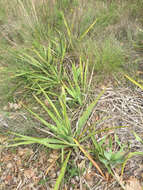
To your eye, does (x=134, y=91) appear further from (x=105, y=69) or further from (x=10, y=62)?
(x=10, y=62)

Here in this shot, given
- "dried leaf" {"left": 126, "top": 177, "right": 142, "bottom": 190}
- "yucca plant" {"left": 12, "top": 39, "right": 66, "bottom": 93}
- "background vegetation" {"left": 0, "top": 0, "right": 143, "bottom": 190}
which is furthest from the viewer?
"yucca plant" {"left": 12, "top": 39, "right": 66, "bottom": 93}

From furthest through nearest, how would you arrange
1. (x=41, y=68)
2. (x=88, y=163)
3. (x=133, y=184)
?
(x=41, y=68) → (x=88, y=163) → (x=133, y=184)

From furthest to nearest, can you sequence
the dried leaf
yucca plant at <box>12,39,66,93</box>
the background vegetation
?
1. yucca plant at <box>12,39,66,93</box>
2. the background vegetation
3. the dried leaf

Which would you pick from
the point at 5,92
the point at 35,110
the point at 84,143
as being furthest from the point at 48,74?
the point at 84,143

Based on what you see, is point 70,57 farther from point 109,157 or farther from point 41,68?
point 109,157

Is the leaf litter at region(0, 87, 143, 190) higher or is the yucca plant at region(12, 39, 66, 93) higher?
the yucca plant at region(12, 39, 66, 93)

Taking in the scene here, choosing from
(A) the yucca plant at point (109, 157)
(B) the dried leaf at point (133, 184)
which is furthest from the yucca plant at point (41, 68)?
(B) the dried leaf at point (133, 184)

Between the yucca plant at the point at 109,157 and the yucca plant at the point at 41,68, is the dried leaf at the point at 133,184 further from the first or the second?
the yucca plant at the point at 41,68


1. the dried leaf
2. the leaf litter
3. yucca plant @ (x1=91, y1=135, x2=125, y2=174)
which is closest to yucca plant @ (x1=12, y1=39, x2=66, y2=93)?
the leaf litter

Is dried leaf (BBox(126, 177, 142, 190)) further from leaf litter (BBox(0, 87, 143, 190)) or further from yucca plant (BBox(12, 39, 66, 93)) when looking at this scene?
yucca plant (BBox(12, 39, 66, 93))

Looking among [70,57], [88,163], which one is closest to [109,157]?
[88,163]

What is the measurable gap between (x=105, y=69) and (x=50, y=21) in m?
1.04

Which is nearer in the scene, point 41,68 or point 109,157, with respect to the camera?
point 109,157

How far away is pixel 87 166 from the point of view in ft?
3.62
